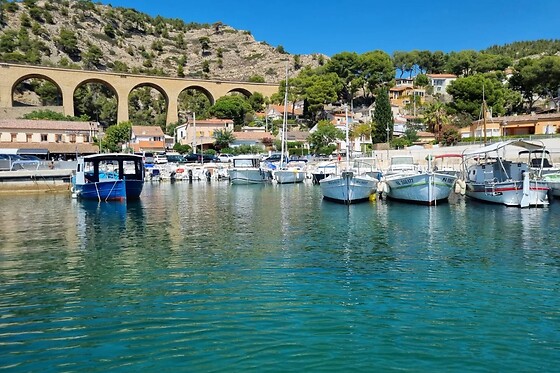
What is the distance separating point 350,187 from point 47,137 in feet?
153

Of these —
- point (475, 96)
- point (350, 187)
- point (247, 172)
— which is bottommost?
point (350, 187)

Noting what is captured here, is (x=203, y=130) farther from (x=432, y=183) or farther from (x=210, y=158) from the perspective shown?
(x=432, y=183)

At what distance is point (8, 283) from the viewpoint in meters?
10.3

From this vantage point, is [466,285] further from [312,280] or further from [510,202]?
[510,202]

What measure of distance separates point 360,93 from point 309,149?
3509cm

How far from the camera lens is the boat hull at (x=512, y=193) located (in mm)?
23094

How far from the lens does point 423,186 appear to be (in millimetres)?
24594

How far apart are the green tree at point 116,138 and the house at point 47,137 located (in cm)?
284

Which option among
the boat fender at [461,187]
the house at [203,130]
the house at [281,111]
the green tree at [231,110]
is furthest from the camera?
the green tree at [231,110]

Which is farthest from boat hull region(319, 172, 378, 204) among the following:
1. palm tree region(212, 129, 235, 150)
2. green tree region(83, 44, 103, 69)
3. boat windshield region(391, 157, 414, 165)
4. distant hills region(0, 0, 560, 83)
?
green tree region(83, 44, 103, 69)

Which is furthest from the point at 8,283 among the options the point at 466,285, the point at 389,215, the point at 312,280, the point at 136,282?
the point at 389,215

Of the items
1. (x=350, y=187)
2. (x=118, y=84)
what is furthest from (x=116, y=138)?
(x=350, y=187)

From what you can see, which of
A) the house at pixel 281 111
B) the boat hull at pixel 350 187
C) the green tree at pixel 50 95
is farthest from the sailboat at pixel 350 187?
the green tree at pixel 50 95

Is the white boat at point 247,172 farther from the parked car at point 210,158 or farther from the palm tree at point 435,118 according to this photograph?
the palm tree at point 435,118
